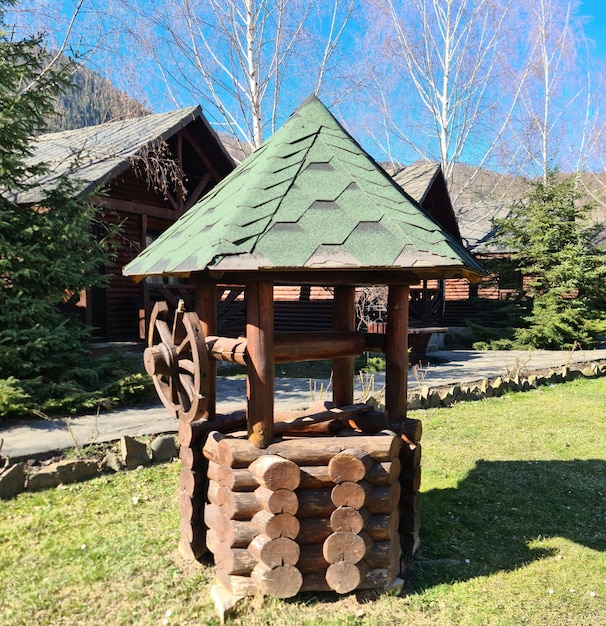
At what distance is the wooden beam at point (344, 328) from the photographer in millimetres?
4160

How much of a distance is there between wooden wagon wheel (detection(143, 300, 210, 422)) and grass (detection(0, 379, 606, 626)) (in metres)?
1.00

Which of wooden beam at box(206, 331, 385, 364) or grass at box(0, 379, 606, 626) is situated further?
wooden beam at box(206, 331, 385, 364)

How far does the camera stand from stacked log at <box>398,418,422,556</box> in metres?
3.47

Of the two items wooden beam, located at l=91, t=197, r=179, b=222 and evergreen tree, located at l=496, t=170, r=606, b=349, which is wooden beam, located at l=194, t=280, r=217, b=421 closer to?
wooden beam, located at l=91, t=197, r=179, b=222

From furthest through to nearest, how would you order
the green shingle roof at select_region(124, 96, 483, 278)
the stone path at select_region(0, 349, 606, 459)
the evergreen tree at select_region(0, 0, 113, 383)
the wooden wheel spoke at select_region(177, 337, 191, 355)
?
the evergreen tree at select_region(0, 0, 113, 383) → the stone path at select_region(0, 349, 606, 459) → the wooden wheel spoke at select_region(177, 337, 191, 355) → the green shingle roof at select_region(124, 96, 483, 278)

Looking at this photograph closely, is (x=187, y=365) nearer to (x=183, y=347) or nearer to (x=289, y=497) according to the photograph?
(x=183, y=347)

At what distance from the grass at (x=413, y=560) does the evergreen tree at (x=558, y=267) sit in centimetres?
1062

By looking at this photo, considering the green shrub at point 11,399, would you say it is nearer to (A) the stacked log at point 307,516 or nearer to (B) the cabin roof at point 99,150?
(B) the cabin roof at point 99,150

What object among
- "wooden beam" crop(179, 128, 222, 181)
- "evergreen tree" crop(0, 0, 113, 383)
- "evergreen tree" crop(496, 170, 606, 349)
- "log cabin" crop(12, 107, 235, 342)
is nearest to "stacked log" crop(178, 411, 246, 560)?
"evergreen tree" crop(0, 0, 113, 383)

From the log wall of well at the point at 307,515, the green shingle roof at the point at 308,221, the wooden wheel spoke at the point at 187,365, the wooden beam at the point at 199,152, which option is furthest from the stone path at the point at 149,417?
the wooden beam at the point at 199,152

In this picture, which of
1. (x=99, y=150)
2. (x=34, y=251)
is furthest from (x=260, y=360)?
(x=99, y=150)

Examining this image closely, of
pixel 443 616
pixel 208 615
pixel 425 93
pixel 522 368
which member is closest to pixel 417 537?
pixel 443 616

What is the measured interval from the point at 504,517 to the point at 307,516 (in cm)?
207

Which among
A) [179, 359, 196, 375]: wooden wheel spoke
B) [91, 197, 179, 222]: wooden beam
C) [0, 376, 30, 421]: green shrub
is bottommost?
[0, 376, 30, 421]: green shrub
